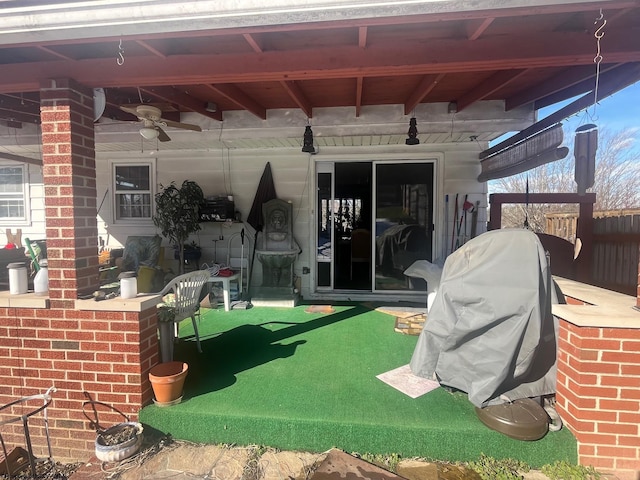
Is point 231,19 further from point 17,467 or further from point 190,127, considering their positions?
point 17,467

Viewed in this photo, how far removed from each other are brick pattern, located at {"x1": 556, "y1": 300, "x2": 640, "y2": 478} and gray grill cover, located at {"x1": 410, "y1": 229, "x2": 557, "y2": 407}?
0.26 meters

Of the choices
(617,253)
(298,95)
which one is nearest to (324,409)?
(298,95)

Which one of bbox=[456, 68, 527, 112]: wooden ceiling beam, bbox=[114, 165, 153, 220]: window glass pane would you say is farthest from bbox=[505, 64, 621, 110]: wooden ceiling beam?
bbox=[114, 165, 153, 220]: window glass pane

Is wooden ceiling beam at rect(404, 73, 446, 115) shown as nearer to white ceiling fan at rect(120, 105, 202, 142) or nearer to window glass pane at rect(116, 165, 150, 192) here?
white ceiling fan at rect(120, 105, 202, 142)

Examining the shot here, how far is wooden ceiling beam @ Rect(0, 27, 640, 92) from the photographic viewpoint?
2193mm

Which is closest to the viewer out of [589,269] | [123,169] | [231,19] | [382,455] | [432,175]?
[231,19]

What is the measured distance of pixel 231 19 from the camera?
1746mm

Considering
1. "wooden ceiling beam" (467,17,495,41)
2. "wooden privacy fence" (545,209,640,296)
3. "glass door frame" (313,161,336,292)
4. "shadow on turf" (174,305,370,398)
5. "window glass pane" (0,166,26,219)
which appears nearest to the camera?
"wooden ceiling beam" (467,17,495,41)

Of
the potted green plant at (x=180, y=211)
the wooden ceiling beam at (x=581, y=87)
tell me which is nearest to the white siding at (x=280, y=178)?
the potted green plant at (x=180, y=211)

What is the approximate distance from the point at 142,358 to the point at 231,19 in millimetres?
2288

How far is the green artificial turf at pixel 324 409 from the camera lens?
2.09 m

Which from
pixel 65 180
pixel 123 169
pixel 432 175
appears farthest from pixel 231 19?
pixel 123 169

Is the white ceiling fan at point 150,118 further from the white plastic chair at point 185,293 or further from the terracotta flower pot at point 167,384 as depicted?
the terracotta flower pot at point 167,384

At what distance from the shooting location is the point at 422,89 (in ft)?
10.2
